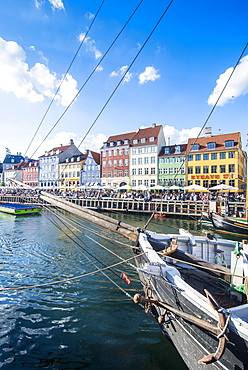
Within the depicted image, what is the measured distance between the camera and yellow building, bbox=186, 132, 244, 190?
3900 centimetres

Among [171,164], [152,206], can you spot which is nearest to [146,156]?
[171,164]

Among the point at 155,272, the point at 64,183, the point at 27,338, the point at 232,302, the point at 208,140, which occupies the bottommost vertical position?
the point at 27,338

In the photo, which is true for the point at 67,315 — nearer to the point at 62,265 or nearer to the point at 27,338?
the point at 27,338

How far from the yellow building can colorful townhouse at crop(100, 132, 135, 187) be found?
15.3 metres

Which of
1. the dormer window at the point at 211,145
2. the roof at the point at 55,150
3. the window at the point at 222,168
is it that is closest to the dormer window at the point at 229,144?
the dormer window at the point at 211,145

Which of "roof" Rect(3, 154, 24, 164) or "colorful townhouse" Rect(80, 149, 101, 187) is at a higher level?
"roof" Rect(3, 154, 24, 164)

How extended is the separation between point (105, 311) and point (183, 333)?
3.17 metres

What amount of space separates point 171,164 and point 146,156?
623 centimetres

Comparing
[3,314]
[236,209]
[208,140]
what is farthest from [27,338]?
[208,140]

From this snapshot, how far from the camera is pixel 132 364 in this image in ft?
14.4

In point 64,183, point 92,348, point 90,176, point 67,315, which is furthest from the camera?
point 64,183

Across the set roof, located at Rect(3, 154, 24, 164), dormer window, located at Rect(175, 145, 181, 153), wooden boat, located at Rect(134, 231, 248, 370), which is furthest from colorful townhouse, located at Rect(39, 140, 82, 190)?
wooden boat, located at Rect(134, 231, 248, 370)

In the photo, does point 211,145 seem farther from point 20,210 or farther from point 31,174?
point 31,174

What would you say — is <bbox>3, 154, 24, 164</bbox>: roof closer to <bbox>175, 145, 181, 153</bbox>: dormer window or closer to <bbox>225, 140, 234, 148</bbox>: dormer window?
<bbox>175, 145, 181, 153</bbox>: dormer window
